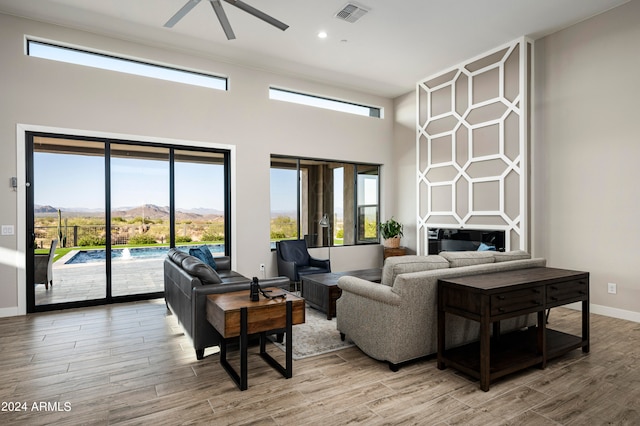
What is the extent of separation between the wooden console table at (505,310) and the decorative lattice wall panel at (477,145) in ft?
6.96

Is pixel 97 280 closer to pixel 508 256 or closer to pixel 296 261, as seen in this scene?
pixel 296 261

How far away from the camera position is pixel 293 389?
8.70 ft

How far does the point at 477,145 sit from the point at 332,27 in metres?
2.95

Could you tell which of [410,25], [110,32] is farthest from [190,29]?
[410,25]

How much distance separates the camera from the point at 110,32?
16.1ft

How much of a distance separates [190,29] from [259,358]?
4291 millimetres

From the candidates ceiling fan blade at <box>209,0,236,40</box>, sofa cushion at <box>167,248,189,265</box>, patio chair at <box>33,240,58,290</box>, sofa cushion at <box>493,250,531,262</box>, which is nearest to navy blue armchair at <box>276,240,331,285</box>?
sofa cushion at <box>167,248,189,265</box>

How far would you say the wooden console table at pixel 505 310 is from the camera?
102 inches

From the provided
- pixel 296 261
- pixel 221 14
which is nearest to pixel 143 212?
pixel 296 261

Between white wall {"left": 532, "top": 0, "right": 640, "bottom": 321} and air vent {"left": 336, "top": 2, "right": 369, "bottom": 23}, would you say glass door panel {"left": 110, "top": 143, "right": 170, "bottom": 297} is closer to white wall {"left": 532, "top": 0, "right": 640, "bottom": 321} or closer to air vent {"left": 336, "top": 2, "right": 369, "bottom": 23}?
air vent {"left": 336, "top": 2, "right": 369, "bottom": 23}

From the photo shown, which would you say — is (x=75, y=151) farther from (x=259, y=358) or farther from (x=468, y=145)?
(x=468, y=145)

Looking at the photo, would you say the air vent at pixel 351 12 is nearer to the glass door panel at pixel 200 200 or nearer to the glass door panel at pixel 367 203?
the glass door panel at pixel 200 200

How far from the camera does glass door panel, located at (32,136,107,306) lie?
4.77 meters

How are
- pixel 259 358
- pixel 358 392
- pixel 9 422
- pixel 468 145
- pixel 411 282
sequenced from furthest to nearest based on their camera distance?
pixel 468 145 < pixel 259 358 < pixel 411 282 < pixel 358 392 < pixel 9 422
